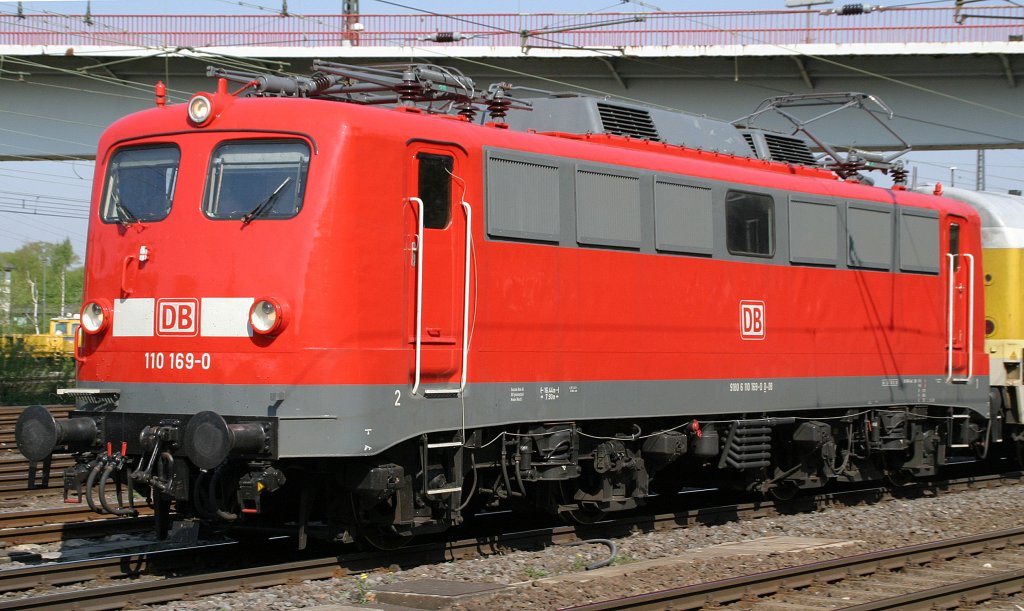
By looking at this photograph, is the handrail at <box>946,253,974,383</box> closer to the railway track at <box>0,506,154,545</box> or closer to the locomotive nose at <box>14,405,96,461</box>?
the railway track at <box>0,506,154,545</box>

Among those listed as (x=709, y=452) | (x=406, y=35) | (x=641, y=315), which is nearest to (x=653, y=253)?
(x=641, y=315)

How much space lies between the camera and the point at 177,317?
32.1ft

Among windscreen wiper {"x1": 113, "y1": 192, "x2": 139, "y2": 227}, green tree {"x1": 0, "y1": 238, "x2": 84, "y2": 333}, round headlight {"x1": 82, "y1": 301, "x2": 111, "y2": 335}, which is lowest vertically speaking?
round headlight {"x1": 82, "y1": 301, "x2": 111, "y2": 335}

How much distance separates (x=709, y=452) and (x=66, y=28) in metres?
19.3

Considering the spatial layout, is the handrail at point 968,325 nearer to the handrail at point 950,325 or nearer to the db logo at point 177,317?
the handrail at point 950,325

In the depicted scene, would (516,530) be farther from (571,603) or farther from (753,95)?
(753,95)

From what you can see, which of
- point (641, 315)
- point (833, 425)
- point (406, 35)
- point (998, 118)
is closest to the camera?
point (641, 315)

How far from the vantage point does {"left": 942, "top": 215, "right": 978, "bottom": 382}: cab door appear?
643 inches

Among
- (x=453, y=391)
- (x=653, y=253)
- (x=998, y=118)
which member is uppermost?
(x=998, y=118)

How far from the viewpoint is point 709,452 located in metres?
12.9

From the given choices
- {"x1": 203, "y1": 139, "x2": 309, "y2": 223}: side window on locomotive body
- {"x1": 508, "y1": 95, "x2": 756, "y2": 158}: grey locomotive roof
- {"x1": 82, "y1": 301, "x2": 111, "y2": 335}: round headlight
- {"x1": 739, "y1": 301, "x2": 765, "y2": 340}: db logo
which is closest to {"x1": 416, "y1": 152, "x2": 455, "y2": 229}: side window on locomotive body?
{"x1": 203, "y1": 139, "x2": 309, "y2": 223}: side window on locomotive body

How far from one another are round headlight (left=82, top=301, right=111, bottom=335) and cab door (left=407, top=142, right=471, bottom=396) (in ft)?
8.12

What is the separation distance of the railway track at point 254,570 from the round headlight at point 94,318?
1.91m

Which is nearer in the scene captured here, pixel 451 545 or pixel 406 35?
pixel 451 545
